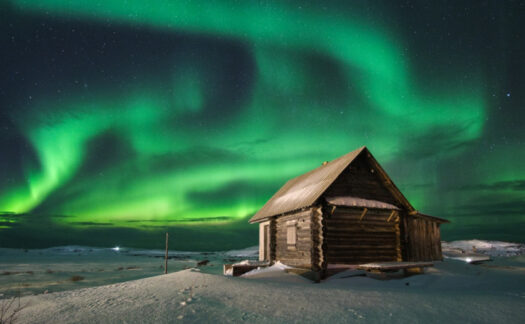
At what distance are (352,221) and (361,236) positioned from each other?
964 millimetres

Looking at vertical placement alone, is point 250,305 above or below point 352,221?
below

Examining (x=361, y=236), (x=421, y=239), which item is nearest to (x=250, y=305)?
(x=361, y=236)

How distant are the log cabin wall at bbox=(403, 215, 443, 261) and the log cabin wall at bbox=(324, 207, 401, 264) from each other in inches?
35.3

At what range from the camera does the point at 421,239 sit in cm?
1998

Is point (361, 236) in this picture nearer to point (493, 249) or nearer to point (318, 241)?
point (318, 241)

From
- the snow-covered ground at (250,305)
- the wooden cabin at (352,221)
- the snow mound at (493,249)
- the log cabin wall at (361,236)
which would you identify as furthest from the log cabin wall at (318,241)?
the snow mound at (493,249)

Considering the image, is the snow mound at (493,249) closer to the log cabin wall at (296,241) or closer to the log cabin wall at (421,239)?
the log cabin wall at (421,239)

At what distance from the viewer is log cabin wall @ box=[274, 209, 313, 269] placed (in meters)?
16.6

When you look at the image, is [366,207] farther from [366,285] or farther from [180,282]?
[180,282]

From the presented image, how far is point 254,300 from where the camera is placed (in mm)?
9398

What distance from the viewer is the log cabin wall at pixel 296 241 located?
16625 millimetres

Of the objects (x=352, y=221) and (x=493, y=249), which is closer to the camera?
(x=352, y=221)

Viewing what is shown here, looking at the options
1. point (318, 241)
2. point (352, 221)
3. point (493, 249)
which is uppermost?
point (352, 221)

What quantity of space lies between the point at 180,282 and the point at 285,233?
9081 millimetres
